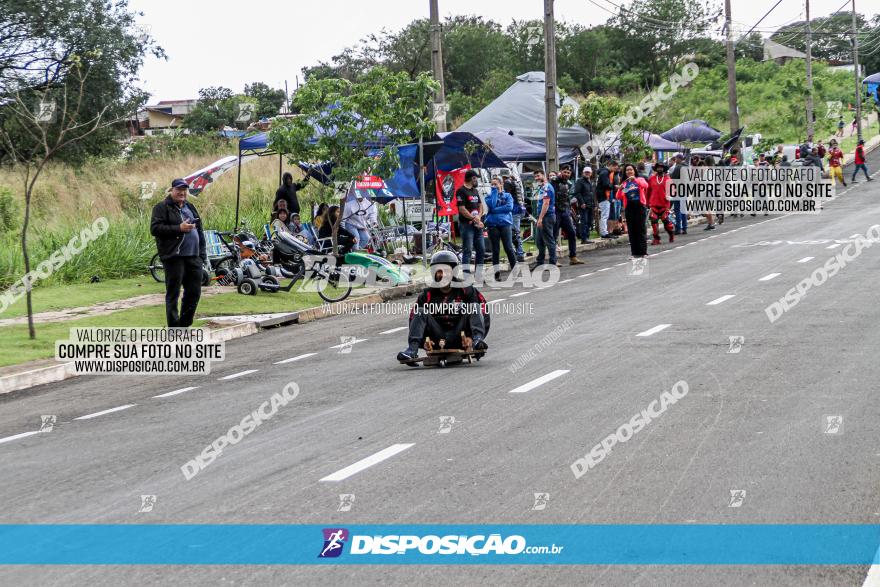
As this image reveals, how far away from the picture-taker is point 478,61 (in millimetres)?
81812

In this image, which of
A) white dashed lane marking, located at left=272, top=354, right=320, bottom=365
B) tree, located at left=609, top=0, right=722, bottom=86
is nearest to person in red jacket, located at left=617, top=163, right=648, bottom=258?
white dashed lane marking, located at left=272, top=354, right=320, bottom=365

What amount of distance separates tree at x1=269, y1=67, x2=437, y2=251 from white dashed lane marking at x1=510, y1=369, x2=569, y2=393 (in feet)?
37.1

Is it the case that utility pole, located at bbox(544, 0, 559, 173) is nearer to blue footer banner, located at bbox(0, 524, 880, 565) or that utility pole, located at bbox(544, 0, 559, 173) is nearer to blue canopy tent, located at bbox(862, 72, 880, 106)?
blue footer banner, located at bbox(0, 524, 880, 565)

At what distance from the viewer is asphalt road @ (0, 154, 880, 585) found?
6.42 m

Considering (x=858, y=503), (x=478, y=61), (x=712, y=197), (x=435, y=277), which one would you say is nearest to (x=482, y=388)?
(x=435, y=277)

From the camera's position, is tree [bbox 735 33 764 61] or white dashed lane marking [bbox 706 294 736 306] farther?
tree [bbox 735 33 764 61]

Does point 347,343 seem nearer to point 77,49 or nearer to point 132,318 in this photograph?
point 132,318

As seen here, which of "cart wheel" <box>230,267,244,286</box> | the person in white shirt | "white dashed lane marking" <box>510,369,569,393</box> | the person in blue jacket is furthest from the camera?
the person in white shirt

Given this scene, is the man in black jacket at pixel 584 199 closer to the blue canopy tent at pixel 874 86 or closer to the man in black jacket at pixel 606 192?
the man in black jacket at pixel 606 192

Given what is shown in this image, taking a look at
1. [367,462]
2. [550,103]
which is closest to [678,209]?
[550,103]

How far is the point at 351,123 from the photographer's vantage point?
22.4 meters

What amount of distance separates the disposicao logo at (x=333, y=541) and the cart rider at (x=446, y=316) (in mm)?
6113

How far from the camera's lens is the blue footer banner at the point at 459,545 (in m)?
5.76

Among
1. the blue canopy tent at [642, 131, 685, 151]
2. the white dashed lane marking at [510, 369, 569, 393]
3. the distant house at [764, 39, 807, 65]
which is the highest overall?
the distant house at [764, 39, 807, 65]
